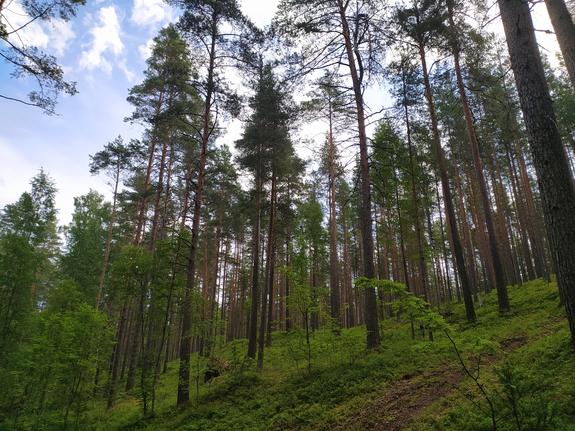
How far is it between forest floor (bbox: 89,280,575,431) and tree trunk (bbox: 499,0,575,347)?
1.35 m

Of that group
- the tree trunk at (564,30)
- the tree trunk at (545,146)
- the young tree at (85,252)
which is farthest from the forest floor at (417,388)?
the young tree at (85,252)

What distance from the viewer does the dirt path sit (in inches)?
223

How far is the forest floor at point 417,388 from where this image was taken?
4156 mm

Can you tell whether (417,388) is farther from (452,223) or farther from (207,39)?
(207,39)

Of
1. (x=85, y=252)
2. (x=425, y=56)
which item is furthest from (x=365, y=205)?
(x=85, y=252)

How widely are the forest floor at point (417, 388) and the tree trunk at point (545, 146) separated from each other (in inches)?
53.3

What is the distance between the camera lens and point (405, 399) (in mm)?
6336

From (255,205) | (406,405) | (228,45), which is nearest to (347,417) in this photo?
(406,405)

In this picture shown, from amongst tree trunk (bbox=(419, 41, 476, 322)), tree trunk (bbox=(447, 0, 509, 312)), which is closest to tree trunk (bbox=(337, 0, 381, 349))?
tree trunk (bbox=(447, 0, 509, 312))

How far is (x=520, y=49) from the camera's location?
5.32 meters

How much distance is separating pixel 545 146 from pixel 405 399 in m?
5.16

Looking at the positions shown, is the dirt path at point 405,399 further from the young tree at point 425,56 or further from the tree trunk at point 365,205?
the young tree at point 425,56

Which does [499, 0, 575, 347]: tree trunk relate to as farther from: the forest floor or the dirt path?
the dirt path

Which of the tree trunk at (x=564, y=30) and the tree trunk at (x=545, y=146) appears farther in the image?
the tree trunk at (x=564, y=30)
